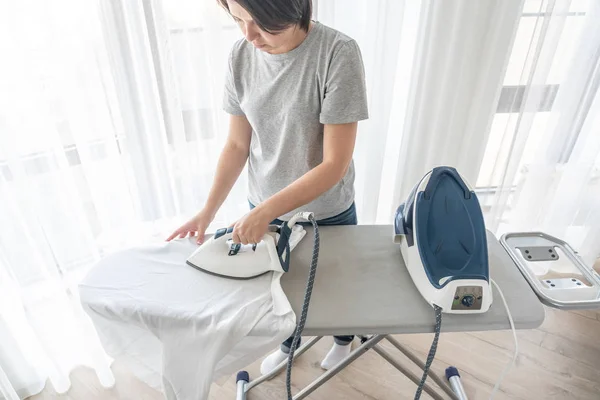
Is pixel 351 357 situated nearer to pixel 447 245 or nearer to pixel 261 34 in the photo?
pixel 447 245

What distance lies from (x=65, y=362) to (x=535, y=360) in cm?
180

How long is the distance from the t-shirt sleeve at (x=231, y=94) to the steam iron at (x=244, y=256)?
33 cm

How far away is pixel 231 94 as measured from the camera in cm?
102

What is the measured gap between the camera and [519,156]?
1646 mm

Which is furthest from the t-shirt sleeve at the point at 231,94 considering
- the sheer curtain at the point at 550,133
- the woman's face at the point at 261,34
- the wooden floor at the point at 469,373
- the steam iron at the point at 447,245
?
the sheer curtain at the point at 550,133

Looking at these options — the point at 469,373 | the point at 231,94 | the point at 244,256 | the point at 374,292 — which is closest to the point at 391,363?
the point at 469,373

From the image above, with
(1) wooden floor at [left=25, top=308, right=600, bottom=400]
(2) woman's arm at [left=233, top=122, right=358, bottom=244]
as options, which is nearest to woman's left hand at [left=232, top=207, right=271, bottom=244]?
(2) woman's arm at [left=233, top=122, right=358, bottom=244]

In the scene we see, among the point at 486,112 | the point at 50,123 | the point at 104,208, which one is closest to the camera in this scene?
the point at 50,123

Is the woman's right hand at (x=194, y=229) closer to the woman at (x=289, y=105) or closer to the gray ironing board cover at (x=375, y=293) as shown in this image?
the woman at (x=289, y=105)

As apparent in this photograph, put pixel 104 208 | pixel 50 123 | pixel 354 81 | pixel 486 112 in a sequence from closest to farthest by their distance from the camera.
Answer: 1. pixel 354 81
2. pixel 50 123
3. pixel 104 208
4. pixel 486 112

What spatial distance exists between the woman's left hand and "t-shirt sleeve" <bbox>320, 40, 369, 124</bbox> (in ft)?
0.84

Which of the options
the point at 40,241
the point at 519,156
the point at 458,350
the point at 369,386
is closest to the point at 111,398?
the point at 40,241

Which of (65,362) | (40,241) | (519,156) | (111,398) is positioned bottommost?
(111,398)

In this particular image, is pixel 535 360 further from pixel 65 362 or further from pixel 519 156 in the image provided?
pixel 65 362
